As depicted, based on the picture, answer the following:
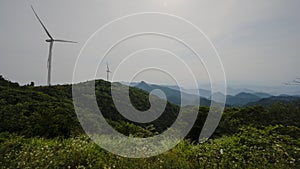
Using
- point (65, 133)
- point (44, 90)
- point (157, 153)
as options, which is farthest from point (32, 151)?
point (44, 90)

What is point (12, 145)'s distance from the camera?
6074 mm

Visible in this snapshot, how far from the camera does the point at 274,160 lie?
14.8 feet

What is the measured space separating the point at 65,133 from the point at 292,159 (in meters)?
6.81

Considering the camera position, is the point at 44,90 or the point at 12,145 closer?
the point at 12,145

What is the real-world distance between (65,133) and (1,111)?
1078 cm

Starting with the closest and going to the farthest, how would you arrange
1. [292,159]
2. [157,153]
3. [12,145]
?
[292,159] → [157,153] → [12,145]

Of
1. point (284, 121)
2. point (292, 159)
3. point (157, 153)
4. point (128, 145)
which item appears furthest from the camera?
point (284, 121)

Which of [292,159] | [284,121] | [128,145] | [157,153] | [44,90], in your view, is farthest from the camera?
[44,90]

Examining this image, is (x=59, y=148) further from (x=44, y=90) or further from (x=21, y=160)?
(x=44, y=90)

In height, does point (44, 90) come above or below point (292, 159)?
above

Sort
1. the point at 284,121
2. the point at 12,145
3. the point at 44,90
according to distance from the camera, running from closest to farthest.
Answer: the point at 12,145 → the point at 284,121 → the point at 44,90

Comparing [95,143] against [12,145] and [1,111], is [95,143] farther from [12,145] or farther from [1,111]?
[1,111]

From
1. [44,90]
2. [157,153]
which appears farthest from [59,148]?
[44,90]

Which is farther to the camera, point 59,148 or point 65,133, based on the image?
point 65,133
